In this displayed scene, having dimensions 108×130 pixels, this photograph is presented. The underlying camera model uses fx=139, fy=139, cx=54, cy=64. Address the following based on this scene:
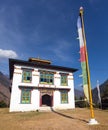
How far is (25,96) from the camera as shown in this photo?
2272 centimetres

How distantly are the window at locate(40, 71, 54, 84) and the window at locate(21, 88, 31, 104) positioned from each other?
3.16m

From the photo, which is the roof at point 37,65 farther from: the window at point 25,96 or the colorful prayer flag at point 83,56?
the colorful prayer flag at point 83,56

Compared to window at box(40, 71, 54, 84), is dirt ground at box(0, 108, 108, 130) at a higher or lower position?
lower

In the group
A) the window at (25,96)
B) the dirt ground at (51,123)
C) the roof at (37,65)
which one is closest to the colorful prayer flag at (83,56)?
the dirt ground at (51,123)

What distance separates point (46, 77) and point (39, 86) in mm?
2243

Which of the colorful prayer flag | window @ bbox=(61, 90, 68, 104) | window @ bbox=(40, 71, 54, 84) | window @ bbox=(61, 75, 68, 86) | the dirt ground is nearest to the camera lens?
the dirt ground

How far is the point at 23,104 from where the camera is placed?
22.3 metres

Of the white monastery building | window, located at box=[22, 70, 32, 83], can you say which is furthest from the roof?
window, located at box=[22, 70, 32, 83]

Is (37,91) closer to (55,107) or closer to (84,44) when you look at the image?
(55,107)

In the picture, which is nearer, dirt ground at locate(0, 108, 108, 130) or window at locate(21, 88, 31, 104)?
dirt ground at locate(0, 108, 108, 130)

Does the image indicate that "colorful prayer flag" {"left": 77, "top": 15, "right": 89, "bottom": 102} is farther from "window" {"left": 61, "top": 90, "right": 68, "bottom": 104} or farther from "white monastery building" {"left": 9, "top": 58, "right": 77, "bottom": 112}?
"window" {"left": 61, "top": 90, "right": 68, "bottom": 104}

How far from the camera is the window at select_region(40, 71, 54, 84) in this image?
25.0 meters

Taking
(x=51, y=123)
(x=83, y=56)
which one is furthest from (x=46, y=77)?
(x=51, y=123)

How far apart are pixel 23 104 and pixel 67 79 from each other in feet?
31.3
